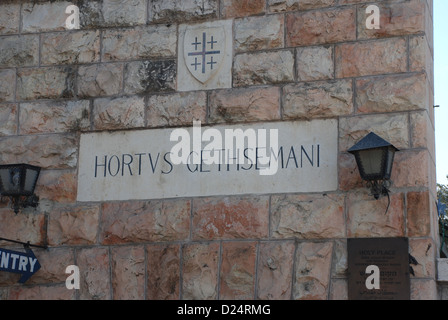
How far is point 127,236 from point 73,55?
1868mm

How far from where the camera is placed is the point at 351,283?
20.9 feet

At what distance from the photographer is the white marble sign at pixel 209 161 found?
6742mm

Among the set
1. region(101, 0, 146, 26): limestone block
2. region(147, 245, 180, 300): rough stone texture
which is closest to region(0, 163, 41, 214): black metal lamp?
region(147, 245, 180, 300): rough stone texture

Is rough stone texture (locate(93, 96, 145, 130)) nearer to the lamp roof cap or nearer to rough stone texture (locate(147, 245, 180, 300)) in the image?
rough stone texture (locate(147, 245, 180, 300))

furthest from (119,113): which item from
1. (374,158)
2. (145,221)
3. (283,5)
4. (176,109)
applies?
(374,158)

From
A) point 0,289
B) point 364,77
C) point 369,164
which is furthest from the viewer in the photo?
point 0,289

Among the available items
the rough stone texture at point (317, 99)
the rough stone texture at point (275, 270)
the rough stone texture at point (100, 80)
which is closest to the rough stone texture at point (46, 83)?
the rough stone texture at point (100, 80)

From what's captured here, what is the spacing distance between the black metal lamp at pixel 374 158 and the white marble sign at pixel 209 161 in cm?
Answer: 37

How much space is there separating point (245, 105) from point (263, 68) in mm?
369

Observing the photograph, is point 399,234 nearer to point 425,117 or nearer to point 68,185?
point 425,117

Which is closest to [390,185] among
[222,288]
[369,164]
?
[369,164]

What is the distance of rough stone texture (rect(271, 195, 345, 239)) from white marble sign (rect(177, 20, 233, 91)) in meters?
1.24

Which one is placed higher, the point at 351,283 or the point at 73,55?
the point at 73,55

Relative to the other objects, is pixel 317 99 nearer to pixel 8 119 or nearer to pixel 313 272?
pixel 313 272
